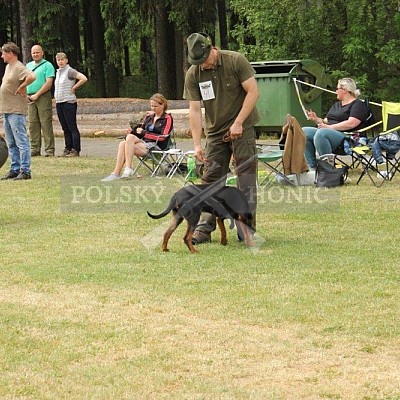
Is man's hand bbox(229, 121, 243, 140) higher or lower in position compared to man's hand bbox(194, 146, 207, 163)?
higher

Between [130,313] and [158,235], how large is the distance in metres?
2.93

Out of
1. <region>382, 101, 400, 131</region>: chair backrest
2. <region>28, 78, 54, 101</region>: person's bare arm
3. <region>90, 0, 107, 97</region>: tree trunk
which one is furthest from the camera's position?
<region>90, 0, 107, 97</region>: tree trunk

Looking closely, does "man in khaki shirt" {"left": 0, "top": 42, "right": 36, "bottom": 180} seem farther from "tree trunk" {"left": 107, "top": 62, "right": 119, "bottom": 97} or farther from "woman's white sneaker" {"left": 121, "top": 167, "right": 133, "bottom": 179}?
"tree trunk" {"left": 107, "top": 62, "right": 119, "bottom": 97}

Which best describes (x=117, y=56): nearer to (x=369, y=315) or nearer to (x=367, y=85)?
(x=367, y=85)

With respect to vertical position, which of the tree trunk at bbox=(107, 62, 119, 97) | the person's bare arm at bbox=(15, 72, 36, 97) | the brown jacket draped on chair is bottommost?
the tree trunk at bbox=(107, 62, 119, 97)

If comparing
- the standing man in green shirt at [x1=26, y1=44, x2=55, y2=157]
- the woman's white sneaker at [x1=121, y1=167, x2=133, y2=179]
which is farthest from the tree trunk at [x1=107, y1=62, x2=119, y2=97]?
the woman's white sneaker at [x1=121, y1=167, x2=133, y2=179]

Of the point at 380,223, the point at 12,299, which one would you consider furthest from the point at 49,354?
the point at 380,223

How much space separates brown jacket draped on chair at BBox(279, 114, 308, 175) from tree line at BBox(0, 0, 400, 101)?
10.0 meters

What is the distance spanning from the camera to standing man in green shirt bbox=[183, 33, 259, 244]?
27.0 feet

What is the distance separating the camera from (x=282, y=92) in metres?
17.1

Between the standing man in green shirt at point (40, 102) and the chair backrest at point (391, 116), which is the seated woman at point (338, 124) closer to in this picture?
the chair backrest at point (391, 116)

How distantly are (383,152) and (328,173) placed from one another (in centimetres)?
72

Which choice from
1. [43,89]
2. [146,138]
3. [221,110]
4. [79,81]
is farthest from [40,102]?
[221,110]

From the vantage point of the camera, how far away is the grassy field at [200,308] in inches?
193
